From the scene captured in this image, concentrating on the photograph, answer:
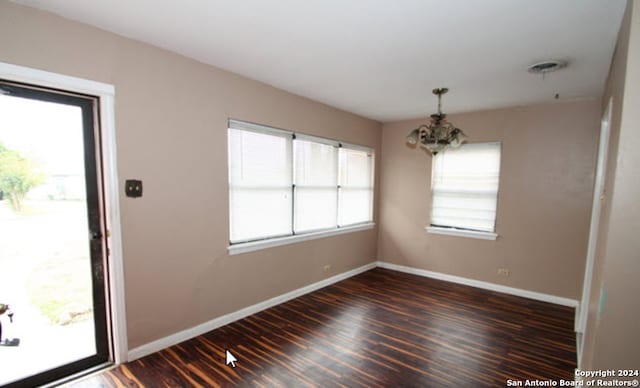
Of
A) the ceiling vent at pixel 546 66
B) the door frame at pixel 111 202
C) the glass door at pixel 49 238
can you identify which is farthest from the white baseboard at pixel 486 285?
the glass door at pixel 49 238

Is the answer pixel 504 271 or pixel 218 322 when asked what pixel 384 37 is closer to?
pixel 218 322

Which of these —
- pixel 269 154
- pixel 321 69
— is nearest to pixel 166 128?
pixel 269 154

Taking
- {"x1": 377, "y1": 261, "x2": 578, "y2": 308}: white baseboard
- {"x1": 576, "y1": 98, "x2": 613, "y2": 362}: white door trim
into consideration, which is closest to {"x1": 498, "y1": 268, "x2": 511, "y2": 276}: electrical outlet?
{"x1": 377, "y1": 261, "x2": 578, "y2": 308}: white baseboard

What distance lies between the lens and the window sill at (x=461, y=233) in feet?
13.3

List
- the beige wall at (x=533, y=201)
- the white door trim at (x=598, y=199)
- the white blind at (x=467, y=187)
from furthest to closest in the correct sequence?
1. the white blind at (x=467, y=187)
2. the beige wall at (x=533, y=201)
3. the white door trim at (x=598, y=199)

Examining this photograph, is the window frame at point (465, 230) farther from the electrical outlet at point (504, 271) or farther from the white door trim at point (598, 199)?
the white door trim at point (598, 199)

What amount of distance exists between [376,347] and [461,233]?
252 centimetres

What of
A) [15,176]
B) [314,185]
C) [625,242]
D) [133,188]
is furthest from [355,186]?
[15,176]

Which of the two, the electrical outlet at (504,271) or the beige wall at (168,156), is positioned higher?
the beige wall at (168,156)

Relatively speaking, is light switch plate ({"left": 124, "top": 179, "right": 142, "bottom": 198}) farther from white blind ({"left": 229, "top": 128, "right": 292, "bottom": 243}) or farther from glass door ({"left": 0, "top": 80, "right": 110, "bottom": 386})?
white blind ({"left": 229, "top": 128, "right": 292, "bottom": 243})

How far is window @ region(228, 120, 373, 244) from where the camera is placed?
3.00 metres

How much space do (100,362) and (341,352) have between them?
2.00 m

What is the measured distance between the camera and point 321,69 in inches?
105

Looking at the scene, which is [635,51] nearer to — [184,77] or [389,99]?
[389,99]
